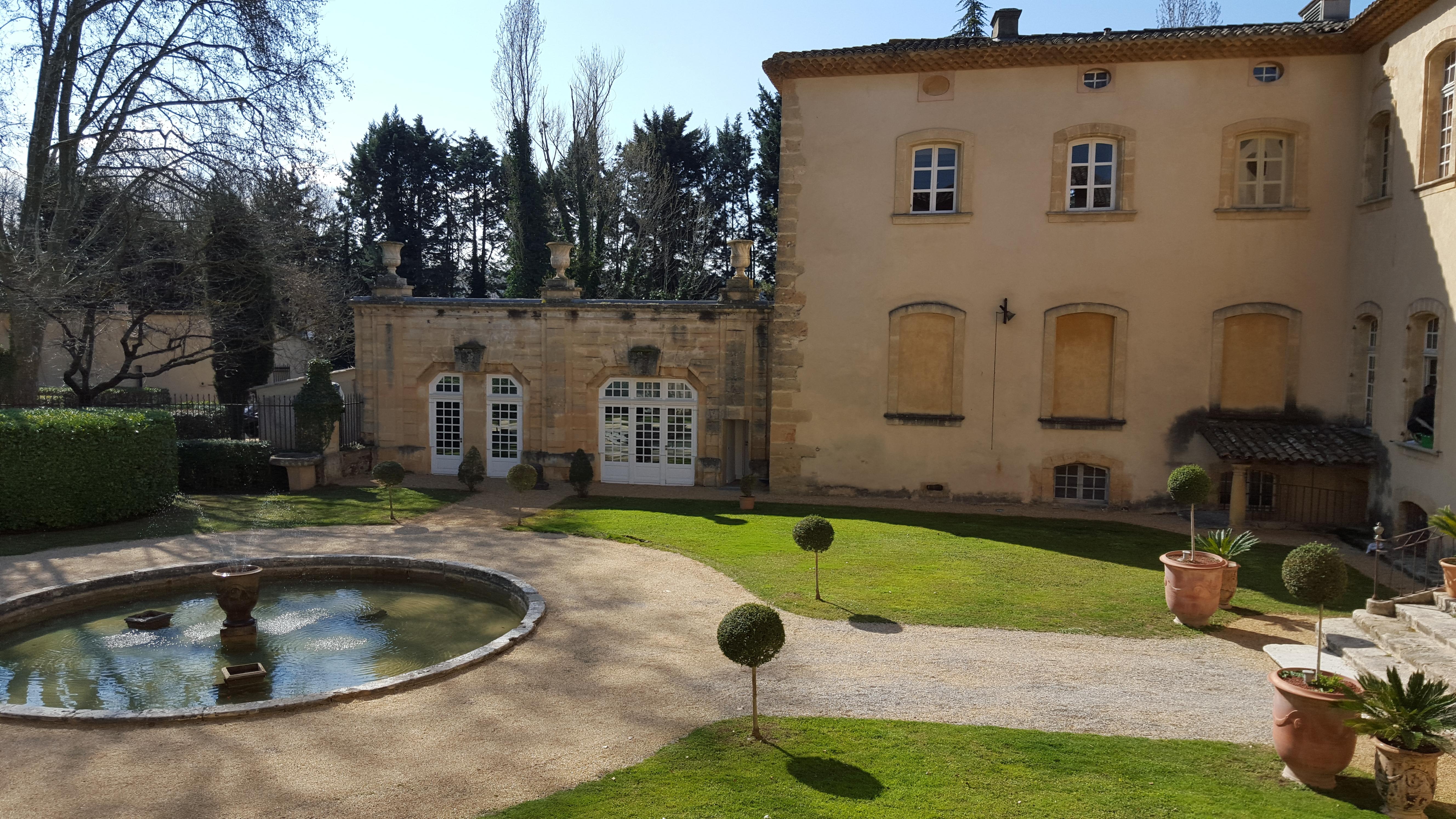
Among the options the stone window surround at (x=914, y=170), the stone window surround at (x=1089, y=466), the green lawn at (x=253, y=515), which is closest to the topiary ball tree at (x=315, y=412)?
the green lawn at (x=253, y=515)

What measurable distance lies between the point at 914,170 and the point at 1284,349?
26.2 feet

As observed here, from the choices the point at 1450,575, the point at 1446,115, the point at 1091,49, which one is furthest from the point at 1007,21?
the point at 1450,575

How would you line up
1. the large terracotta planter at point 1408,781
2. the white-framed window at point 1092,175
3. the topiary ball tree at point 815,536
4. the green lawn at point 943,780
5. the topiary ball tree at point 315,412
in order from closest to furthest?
the large terracotta planter at point 1408,781 → the green lawn at point 943,780 → the topiary ball tree at point 815,536 → the white-framed window at point 1092,175 → the topiary ball tree at point 315,412

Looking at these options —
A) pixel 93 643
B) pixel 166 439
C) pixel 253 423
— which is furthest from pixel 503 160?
pixel 93 643

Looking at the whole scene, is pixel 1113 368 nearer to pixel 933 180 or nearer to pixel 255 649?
pixel 933 180

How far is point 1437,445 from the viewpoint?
13617mm

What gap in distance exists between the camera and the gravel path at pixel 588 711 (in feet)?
22.1

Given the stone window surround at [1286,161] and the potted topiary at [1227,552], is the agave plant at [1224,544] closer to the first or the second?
the potted topiary at [1227,552]

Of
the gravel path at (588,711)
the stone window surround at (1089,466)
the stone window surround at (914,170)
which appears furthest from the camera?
the stone window surround at (914,170)

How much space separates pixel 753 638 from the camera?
745cm

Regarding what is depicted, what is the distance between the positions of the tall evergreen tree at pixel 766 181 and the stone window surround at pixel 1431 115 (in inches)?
926

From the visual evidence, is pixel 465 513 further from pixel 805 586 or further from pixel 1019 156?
pixel 1019 156

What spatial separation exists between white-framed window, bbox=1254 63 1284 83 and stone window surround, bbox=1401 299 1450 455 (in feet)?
18.0

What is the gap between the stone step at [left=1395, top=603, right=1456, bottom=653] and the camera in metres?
8.64
